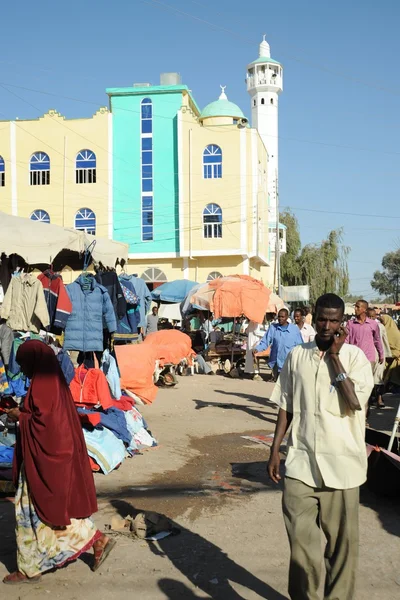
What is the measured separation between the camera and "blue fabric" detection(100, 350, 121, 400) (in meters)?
8.60

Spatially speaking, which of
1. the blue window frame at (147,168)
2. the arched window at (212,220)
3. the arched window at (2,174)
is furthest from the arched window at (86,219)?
the arched window at (212,220)

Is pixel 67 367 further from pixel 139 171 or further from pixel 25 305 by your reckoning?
pixel 139 171

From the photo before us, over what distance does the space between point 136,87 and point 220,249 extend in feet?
34.5

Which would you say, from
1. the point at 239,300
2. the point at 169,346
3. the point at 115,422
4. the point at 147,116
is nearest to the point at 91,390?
the point at 115,422

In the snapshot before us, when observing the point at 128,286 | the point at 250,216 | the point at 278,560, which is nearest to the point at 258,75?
the point at 250,216

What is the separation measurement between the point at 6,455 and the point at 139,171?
34.5 meters

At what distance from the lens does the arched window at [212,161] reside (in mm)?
39656

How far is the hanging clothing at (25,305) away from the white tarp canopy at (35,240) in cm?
27

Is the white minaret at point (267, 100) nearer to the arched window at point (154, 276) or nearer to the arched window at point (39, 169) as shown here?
the arched window at point (154, 276)

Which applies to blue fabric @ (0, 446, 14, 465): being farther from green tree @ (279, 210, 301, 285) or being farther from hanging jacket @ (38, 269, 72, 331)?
green tree @ (279, 210, 301, 285)

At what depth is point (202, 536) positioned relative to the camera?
18.4 ft

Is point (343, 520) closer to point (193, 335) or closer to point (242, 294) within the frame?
point (242, 294)

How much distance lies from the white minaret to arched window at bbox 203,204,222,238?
15522mm

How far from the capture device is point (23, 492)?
4.71 meters
